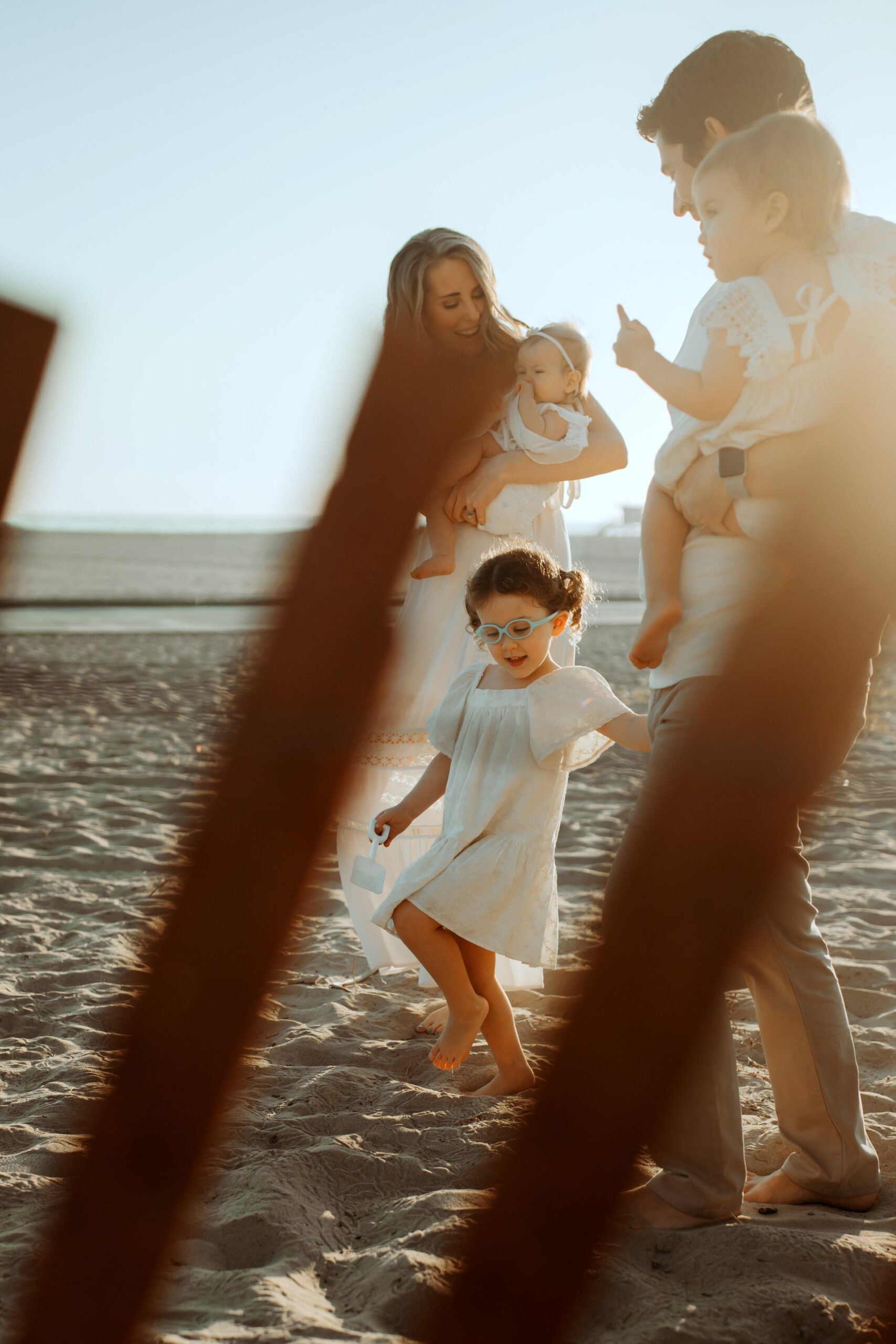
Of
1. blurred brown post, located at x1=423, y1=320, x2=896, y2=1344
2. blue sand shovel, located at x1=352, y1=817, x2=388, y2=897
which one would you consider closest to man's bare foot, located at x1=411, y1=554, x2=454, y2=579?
blue sand shovel, located at x1=352, y1=817, x2=388, y2=897

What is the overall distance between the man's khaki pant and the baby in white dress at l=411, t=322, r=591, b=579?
0.94 meters

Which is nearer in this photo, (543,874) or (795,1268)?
(795,1268)

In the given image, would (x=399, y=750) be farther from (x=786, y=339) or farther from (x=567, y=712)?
(x=786, y=339)

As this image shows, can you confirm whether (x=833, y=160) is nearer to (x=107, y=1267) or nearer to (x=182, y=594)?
(x=107, y=1267)

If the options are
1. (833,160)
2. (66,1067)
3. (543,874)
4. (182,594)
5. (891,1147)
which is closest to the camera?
(833,160)

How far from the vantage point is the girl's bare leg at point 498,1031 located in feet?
7.18

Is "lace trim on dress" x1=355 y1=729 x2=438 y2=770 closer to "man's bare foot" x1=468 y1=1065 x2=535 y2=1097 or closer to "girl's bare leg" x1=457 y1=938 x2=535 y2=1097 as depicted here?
"girl's bare leg" x1=457 y1=938 x2=535 y2=1097

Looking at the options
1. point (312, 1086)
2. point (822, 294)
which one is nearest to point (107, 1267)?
point (312, 1086)

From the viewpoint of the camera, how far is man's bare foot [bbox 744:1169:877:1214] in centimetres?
176

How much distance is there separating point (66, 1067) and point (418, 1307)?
1.12m

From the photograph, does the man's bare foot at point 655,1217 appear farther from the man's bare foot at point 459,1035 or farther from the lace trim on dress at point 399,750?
the lace trim on dress at point 399,750

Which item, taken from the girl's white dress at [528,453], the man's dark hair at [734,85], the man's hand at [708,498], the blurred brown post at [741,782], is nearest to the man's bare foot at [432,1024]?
the blurred brown post at [741,782]

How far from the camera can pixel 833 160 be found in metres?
1.58

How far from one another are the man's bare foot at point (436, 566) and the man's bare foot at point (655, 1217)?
1.40m
